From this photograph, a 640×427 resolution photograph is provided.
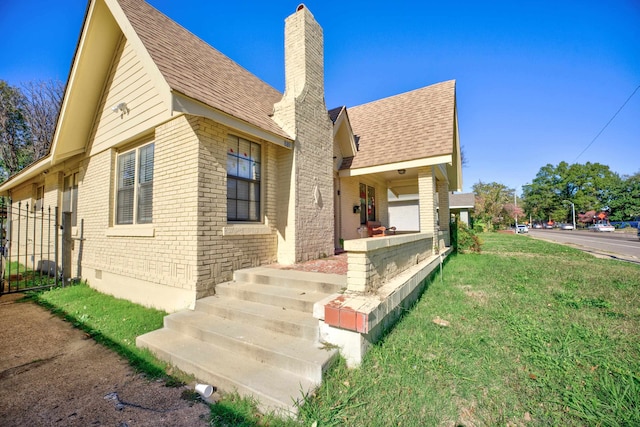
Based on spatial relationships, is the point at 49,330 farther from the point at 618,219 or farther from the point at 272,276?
the point at 618,219

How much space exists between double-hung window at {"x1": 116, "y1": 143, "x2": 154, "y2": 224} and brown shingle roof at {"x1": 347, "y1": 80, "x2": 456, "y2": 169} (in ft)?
20.9

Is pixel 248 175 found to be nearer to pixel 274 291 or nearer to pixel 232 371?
pixel 274 291

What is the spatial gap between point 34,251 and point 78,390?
1113 cm

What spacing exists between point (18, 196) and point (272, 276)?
17.8 metres

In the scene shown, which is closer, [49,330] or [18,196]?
[49,330]

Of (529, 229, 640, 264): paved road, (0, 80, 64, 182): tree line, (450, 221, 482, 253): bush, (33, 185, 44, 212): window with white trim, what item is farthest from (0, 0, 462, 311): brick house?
(0, 80, 64, 182): tree line

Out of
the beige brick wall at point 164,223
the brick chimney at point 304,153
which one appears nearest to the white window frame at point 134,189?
the beige brick wall at point 164,223

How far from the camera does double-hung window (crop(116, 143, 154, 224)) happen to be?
5930 mm

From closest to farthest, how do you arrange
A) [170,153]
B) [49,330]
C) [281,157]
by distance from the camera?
[49,330] → [170,153] → [281,157]

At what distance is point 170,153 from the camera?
17.2 feet

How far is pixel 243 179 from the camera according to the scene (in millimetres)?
5832

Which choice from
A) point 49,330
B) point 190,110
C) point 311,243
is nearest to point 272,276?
point 311,243

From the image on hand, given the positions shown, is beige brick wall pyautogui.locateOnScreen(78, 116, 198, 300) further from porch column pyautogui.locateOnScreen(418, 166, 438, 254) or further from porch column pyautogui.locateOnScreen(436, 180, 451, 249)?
porch column pyautogui.locateOnScreen(436, 180, 451, 249)

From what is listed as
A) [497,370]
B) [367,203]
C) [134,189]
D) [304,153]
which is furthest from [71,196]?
[497,370]
